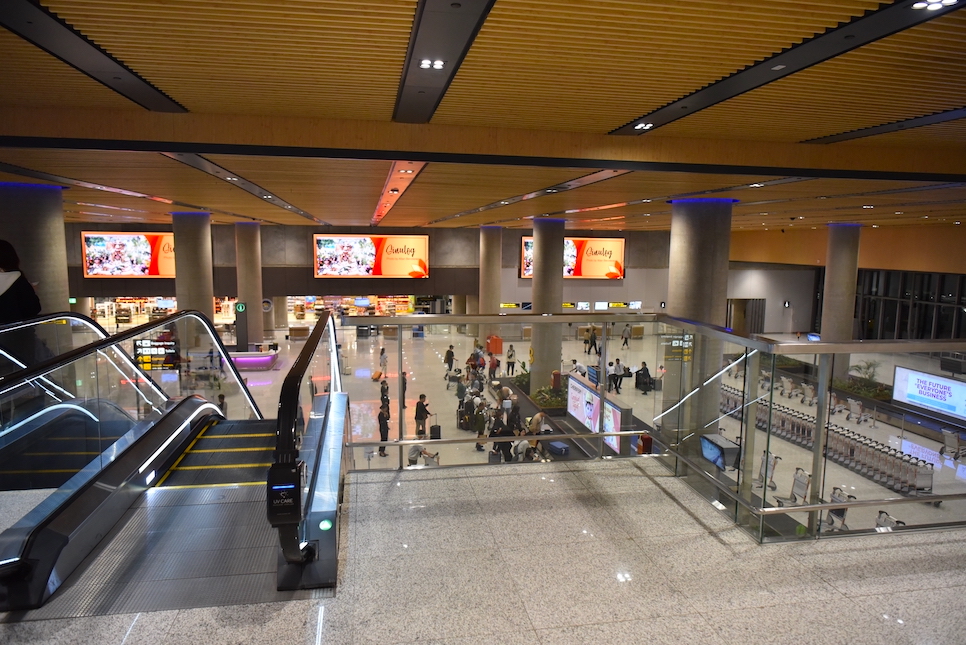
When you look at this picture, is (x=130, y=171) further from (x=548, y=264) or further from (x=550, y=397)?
(x=548, y=264)

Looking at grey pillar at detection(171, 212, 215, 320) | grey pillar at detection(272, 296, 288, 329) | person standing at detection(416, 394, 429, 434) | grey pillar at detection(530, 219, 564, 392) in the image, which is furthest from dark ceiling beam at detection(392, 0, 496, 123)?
grey pillar at detection(272, 296, 288, 329)

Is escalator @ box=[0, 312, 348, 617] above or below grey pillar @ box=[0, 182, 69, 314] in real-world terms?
below

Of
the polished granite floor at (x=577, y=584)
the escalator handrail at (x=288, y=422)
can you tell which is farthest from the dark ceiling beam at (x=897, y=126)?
the escalator handrail at (x=288, y=422)

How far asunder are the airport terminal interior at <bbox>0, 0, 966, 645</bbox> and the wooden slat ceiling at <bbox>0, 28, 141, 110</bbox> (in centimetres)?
5

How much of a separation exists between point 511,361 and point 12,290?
446 centimetres

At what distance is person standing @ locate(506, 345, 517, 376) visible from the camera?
17.6 feet

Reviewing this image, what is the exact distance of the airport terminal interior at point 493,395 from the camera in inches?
111

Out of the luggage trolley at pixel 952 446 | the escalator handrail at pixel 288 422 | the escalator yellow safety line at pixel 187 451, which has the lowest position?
the escalator yellow safety line at pixel 187 451

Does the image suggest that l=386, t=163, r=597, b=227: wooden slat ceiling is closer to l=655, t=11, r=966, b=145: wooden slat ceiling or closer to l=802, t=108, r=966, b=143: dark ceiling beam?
l=655, t=11, r=966, b=145: wooden slat ceiling

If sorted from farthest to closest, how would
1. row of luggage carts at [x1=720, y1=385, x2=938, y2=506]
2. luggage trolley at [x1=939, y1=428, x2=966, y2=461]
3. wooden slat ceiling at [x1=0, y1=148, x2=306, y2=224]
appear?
wooden slat ceiling at [x1=0, y1=148, x2=306, y2=224]
luggage trolley at [x1=939, y1=428, x2=966, y2=461]
row of luggage carts at [x1=720, y1=385, x2=938, y2=506]

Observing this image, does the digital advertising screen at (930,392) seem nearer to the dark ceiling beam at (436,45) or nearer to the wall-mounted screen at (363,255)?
the dark ceiling beam at (436,45)

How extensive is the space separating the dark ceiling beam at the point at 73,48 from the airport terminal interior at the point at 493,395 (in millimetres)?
30

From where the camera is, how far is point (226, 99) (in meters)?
5.00

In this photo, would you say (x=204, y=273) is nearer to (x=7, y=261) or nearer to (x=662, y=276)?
(x=7, y=261)
